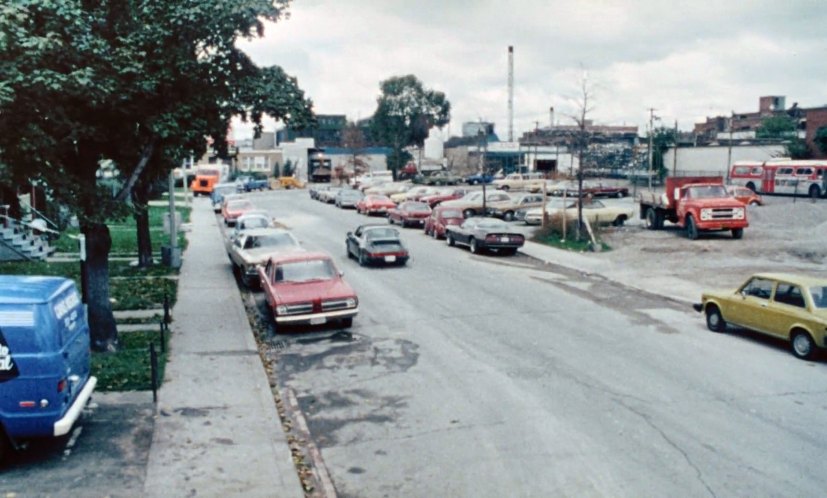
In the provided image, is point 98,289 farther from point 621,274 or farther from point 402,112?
point 402,112

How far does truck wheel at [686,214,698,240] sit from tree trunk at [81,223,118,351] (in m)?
22.6

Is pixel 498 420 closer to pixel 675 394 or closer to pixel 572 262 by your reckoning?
pixel 675 394

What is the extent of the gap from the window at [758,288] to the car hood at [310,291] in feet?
25.8

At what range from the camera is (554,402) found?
1073cm

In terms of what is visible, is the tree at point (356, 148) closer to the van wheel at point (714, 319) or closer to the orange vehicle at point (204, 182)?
the orange vehicle at point (204, 182)

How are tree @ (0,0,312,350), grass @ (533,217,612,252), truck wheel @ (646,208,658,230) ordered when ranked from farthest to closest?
truck wheel @ (646,208,658,230) → grass @ (533,217,612,252) → tree @ (0,0,312,350)

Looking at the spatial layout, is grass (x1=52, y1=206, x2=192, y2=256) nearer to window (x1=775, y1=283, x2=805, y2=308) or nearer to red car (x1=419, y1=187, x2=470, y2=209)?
red car (x1=419, y1=187, x2=470, y2=209)

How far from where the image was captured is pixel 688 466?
8414 mm

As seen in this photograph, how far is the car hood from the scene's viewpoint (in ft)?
50.6

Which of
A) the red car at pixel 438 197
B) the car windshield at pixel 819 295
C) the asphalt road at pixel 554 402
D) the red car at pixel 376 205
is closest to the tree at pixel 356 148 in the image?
the red car at pixel 438 197

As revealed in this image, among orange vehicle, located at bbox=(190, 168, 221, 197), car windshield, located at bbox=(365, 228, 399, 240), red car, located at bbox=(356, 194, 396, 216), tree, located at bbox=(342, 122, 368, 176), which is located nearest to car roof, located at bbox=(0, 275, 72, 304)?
car windshield, located at bbox=(365, 228, 399, 240)

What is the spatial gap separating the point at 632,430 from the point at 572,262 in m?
16.0

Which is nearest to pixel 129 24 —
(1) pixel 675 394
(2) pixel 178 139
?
(2) pixel 178 139

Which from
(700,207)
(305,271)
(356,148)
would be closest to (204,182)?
(356,148)
